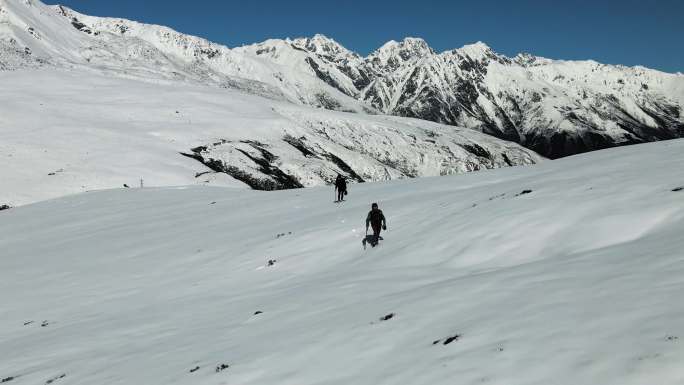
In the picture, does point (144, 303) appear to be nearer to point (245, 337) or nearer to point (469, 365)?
point (245, 337)

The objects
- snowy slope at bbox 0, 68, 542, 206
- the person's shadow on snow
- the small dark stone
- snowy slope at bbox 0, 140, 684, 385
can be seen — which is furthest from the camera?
snowy slope at bbox 0, 68, 542, 206

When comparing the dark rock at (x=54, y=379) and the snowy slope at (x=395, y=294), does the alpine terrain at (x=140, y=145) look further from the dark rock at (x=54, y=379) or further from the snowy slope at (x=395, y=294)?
the dark rock at (x=54, y=379)

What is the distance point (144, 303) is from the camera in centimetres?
2353

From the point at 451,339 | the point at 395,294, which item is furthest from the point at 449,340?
the point at 395,294

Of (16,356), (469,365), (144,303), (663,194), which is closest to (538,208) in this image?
(663,194)

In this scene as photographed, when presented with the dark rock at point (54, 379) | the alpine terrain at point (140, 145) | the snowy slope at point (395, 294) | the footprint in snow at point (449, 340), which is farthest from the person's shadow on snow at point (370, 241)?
the alpine terrain at point (140, 145)

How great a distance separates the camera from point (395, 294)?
17.6 meters

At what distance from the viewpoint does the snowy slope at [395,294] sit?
1117 centimetres

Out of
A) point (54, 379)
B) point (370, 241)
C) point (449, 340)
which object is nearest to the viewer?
point (449, 340)

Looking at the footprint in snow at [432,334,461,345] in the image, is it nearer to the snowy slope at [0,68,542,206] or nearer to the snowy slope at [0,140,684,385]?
the snowy slope at [0,140,684,385]

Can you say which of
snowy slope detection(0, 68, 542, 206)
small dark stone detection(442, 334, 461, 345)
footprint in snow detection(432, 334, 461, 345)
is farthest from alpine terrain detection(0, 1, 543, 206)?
small dark stone detection(442, 334, 461, 345)

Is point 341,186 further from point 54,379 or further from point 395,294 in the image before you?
point 54,379

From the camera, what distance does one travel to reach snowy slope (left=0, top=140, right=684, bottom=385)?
11172 millimetres

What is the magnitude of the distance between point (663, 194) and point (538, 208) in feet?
13.8
